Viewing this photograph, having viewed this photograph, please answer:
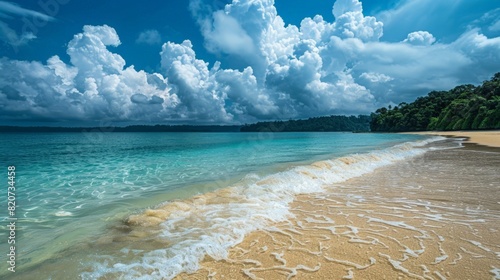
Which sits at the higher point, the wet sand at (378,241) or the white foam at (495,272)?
the white foam at (495,272)

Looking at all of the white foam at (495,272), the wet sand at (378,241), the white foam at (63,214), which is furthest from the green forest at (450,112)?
the white foam at (63,214)

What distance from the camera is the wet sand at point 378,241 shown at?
12.5ft

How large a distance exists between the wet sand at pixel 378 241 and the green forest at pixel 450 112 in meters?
95.3

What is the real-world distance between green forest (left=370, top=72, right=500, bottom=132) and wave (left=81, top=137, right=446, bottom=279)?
97.0 meters

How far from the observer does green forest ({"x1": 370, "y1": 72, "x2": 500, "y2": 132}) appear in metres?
80.1

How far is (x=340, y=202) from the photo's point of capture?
25.4 feet

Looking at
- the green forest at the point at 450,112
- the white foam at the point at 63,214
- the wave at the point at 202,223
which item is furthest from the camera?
the green forest at the point at 450,112

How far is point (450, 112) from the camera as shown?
9900 cm

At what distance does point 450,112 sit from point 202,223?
12326 centimetres

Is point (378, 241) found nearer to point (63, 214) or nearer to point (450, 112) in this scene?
point (63, 214)

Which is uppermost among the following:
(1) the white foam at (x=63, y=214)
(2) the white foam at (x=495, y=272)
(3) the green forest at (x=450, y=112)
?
(3) the green forest at (x=450, y=112)

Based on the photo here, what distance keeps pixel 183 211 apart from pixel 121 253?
7.87 feet

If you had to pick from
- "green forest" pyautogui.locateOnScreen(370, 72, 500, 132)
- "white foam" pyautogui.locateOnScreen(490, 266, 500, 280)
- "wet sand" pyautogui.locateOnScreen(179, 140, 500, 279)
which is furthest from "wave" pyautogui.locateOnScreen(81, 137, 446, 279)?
"green forest" pyautogui.locateOnScreen(370, 72, 500, 132)

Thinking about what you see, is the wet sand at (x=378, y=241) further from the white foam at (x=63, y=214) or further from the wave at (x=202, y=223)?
the white foam at (x=63, y=214)
